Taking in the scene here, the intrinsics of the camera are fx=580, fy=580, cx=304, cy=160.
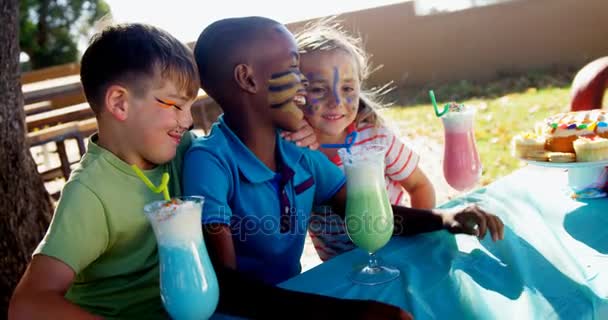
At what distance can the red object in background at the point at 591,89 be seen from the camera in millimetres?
2678

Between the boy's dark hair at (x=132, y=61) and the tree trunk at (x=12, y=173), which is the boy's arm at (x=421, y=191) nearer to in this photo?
the boy's dark hair at (x=132, y=61)

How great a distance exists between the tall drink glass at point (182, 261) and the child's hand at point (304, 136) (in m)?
0.75

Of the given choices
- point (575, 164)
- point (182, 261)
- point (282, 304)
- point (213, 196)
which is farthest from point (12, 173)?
point (575, 164)

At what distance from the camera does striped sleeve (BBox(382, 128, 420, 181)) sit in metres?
2.40

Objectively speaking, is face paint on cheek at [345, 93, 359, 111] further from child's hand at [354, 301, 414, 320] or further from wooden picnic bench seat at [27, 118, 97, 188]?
wooden picnic bench seat at [27, 118, 97, 188]

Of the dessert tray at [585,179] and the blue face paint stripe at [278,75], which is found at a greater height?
the blue face paint stripe at [278,75]

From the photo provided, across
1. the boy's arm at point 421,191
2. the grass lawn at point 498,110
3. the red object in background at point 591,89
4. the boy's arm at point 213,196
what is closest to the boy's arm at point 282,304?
the boy's arm at point 213,196

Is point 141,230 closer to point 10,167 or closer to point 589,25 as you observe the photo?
point 10,167

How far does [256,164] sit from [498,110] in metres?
5.61

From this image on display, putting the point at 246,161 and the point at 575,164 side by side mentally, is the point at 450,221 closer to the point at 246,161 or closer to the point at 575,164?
the point at 575,164

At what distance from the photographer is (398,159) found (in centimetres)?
240

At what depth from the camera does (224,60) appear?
1641 mm

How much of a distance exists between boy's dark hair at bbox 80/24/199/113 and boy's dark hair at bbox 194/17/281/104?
3.6 inches

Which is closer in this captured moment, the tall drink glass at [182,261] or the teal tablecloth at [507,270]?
the tall drink glass at [182,261]
